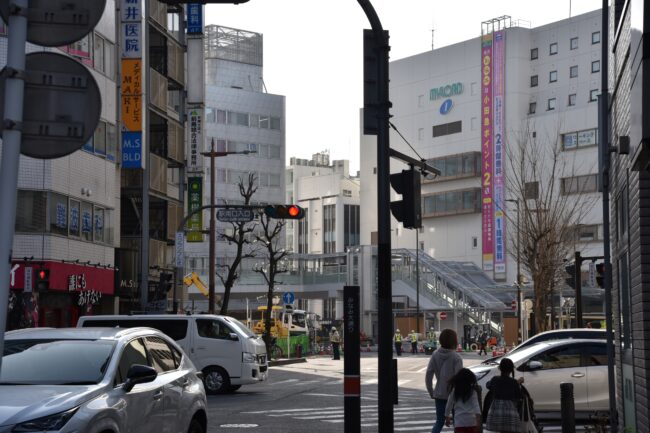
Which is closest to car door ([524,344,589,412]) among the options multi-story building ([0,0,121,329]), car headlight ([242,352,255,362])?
car headlight ([242,352,255,362])

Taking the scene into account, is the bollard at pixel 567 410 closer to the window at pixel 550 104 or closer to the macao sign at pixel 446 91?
the window at pixel 550 104

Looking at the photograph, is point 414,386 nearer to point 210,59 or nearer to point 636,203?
point 636,203

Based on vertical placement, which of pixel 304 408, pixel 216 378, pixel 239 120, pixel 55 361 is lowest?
pixel 304 408

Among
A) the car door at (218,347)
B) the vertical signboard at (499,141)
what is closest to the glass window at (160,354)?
the car door at (218,347)

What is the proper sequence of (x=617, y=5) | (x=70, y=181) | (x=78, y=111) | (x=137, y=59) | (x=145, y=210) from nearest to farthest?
(x=78, y=111) < (x=617, y=5) < (x=145, y=210) < (x=70, y=181) < (x=137, y=59)

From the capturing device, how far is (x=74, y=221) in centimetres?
Result: 3669

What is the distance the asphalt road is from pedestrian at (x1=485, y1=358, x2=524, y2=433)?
5.75 meters

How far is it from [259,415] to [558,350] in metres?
5.87

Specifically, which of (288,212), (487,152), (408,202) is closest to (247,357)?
(288,212)

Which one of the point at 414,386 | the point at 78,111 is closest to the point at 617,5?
the point at 78,111

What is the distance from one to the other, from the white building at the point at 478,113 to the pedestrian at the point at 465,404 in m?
69.8

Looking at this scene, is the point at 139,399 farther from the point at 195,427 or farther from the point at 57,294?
the point at 57,294

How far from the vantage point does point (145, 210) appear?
33.9 metres

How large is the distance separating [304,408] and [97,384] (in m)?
14.7
